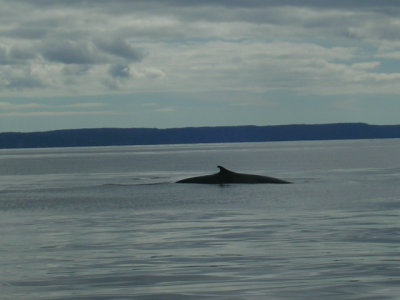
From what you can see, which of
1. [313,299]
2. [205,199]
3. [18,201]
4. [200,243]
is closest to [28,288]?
[313,299]

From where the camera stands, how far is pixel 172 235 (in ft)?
88.4

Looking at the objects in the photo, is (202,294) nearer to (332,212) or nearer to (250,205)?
(332,212)

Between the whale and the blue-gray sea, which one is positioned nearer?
the blue-gray sea

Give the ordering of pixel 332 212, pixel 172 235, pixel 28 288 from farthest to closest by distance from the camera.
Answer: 1. pixel 332 212
2. pixel 172 235
3. pixel 28 288

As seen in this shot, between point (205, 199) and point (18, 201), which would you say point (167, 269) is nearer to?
point (205, 199)

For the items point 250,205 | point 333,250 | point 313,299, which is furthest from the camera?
point 250,205

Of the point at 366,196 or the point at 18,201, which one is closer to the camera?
the point at 366,196

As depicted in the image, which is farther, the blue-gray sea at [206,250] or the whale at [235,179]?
the whale at [235,179]

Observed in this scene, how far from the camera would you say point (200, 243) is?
24406 millimetres

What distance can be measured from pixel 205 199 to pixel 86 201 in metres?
7.14

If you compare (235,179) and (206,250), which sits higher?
(206,250)

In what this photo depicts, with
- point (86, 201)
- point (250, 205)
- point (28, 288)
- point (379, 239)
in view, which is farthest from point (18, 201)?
point (28, 288)

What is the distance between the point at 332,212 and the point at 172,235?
1046 centimetres

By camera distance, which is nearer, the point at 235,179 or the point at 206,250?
the point at 206,250
